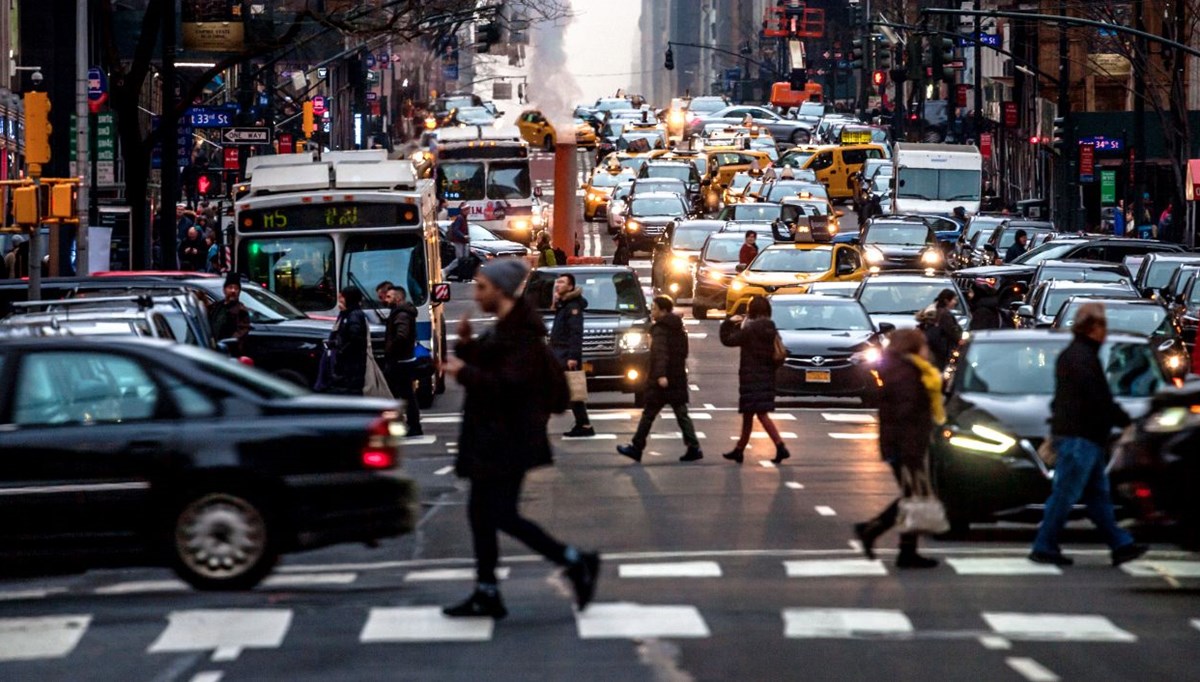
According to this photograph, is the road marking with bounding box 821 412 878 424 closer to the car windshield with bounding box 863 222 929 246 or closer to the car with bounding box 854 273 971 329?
the car with bounding box 854 273 971 329

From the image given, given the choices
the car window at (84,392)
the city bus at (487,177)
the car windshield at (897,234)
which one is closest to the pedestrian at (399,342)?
the car window at (84,392)

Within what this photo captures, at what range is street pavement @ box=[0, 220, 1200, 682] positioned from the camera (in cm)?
1052

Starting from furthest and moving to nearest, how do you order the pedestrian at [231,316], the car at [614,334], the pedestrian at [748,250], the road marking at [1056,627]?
the pedestrian at [748,250], the car at [614,334], the pedestrian at [231,316], the road marking at [1056,627]

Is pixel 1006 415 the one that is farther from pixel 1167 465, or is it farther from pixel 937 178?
pixel 937 178

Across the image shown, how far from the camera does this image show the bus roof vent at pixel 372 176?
28.0 meters

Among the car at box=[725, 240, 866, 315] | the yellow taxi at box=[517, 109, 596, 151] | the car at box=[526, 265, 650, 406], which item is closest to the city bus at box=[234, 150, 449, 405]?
the car at box=[526, 265, 650, 406]

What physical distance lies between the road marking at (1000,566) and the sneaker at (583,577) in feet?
9.41

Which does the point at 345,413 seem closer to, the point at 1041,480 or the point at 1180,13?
the point at 1041,480

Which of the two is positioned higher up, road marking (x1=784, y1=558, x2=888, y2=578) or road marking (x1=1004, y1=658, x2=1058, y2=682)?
road marking (x1=1004, y1=658, x2=1058, y2=682)

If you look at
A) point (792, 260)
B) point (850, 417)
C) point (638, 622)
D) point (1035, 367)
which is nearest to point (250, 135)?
point (792, 260)

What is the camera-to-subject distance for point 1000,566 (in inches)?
551

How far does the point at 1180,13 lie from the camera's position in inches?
2013

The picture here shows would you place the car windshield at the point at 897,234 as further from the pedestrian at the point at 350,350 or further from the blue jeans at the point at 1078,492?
the blue jeans at the point at 1078,492

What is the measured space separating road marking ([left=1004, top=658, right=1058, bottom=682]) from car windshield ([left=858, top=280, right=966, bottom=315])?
72.0ft
